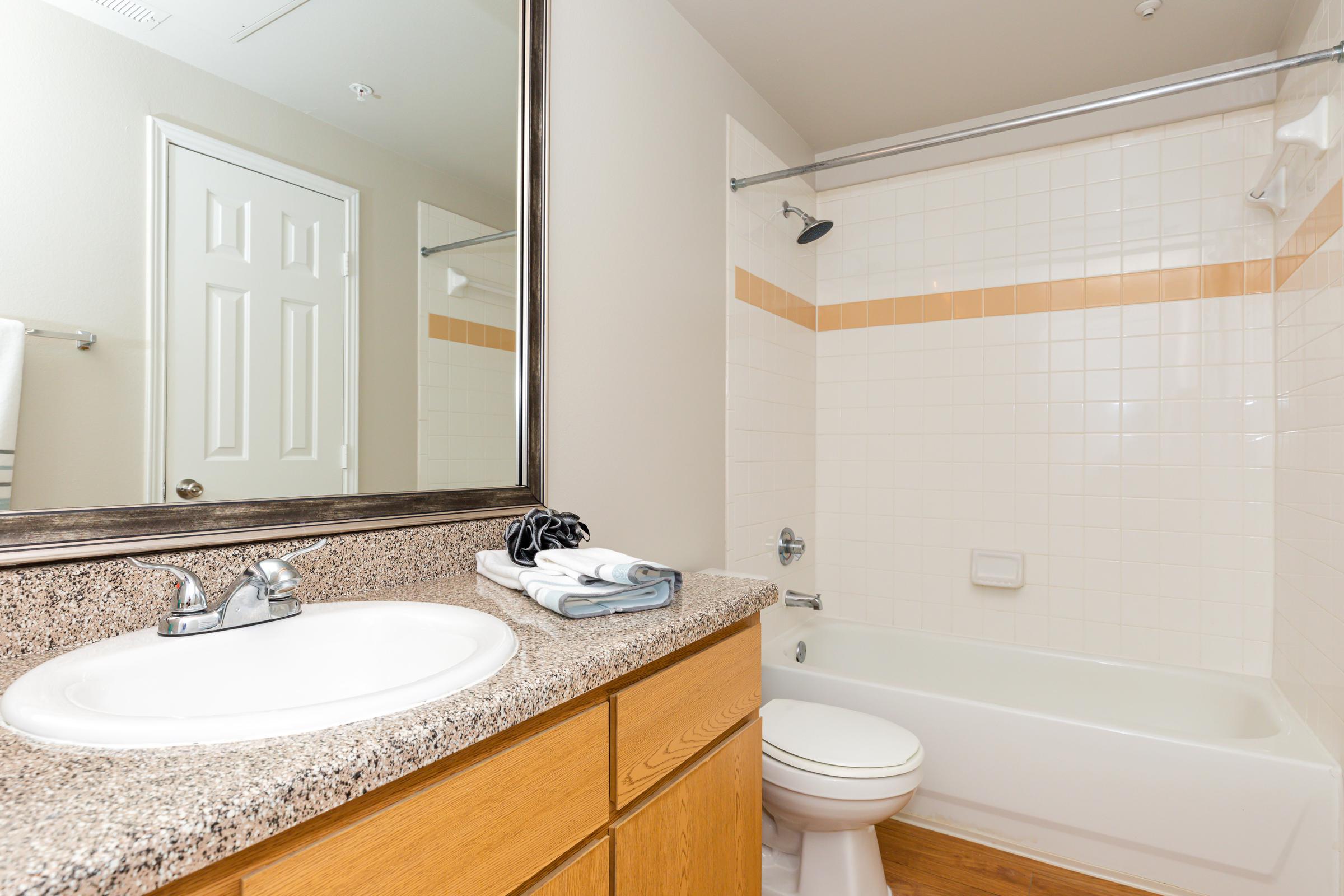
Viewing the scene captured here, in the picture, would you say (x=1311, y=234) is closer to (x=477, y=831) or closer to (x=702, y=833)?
(x=702, y=833)

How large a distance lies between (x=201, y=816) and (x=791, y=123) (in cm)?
285

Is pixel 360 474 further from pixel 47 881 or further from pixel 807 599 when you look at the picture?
pixel 807 599

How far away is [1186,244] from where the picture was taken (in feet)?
7.67

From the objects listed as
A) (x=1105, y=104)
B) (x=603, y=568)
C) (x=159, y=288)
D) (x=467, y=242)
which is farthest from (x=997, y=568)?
(x=159, y=288)

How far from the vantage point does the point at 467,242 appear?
54.8 inches

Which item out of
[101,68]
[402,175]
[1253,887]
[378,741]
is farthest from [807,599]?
[101,68]

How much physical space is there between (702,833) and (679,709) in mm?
235

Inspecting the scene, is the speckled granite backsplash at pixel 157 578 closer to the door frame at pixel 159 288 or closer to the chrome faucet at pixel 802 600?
the door frame at pixel 159 288

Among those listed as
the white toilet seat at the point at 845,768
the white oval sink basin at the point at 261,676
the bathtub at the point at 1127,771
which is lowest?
the bathtub at the point at 1127,771

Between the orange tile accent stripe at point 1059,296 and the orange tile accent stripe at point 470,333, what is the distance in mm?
1861

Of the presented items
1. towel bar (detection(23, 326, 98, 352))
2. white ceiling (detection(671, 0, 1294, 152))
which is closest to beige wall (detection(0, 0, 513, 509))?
towel bar (detection(23, 326, 98, 352))

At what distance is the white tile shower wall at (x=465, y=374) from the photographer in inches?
51.9

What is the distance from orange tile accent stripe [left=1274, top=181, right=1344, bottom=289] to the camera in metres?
1.62

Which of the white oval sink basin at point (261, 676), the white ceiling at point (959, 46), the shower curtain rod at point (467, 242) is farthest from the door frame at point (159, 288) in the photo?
the white ceiling at point (959, 46)
